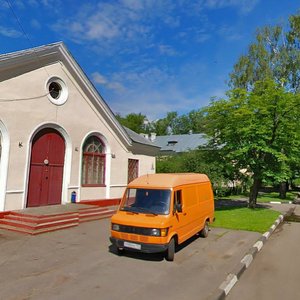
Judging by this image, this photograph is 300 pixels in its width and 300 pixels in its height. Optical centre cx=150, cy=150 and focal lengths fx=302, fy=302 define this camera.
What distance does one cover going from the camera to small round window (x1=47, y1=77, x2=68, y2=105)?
47.4 feet

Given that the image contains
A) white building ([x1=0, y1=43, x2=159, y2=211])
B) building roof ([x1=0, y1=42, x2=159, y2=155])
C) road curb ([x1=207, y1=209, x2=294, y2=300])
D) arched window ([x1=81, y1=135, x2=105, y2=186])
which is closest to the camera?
road curb ([x1=207, y1=209, x2=294, y2=300])

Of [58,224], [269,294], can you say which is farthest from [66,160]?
[269,294]

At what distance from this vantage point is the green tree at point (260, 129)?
678 inches

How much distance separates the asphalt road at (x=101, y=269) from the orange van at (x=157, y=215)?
52cm

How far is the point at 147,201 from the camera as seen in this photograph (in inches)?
340

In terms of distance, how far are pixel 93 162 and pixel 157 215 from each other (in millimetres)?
9852

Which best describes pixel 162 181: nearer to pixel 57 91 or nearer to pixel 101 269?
pixel 101 269

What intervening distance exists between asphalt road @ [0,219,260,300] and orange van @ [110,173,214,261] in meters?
0.52

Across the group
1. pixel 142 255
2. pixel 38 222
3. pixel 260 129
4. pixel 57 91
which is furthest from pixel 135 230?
pixel 260 129

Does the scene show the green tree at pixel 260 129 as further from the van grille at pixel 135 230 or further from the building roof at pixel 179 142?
the building roof at pixel 179 142

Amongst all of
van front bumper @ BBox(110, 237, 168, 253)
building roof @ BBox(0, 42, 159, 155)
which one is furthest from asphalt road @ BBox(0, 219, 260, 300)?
building roof @ BBox(0, 42, 159, 155)

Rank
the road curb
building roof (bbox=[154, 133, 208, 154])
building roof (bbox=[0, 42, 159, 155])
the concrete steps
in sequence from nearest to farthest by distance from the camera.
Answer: the road curb
the concrete steps
building roof (bbox=[0, 42, 159, 155])
building roof (bbox=[154, 133, 208, 154])

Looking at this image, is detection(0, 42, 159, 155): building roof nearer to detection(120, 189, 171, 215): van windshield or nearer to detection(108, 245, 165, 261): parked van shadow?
detection(120, 189, 171, 215): van windshield

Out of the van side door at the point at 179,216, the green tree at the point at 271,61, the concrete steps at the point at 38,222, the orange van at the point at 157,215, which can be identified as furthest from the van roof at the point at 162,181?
the green tree at the point at 271,61
